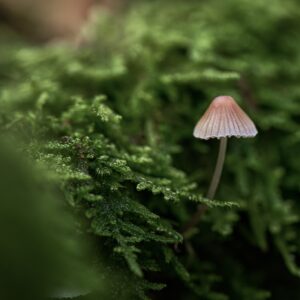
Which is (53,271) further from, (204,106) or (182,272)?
(204,106)

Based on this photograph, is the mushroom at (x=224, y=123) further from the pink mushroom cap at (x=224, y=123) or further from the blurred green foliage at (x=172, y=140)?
the blurred green foliage at (x=172, y=140)

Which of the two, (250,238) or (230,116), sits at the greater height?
(230,116)

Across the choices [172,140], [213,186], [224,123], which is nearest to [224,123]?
[224,123]

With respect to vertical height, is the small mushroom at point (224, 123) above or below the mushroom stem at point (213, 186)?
above

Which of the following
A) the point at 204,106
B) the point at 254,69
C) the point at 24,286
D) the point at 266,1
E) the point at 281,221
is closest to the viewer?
the point at 24,286

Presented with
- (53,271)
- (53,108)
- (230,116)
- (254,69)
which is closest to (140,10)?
(254,69)

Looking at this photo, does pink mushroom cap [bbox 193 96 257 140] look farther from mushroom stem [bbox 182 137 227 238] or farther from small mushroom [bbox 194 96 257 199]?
mushroom stem [bbox 182 137 227 238]

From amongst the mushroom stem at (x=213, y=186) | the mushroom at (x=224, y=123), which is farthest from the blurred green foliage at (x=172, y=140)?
the mushroom at (x=224, y=123)
